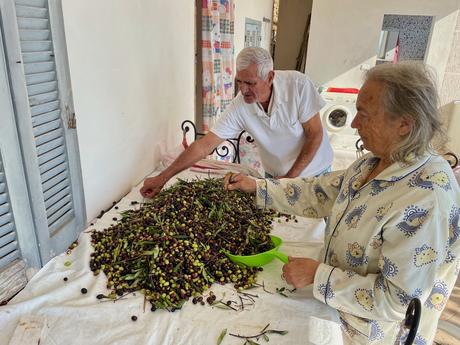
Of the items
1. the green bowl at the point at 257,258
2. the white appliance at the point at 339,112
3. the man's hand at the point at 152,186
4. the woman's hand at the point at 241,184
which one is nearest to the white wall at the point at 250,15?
the white appliance at the point at 339,112

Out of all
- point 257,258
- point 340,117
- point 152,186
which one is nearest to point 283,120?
point 152,186

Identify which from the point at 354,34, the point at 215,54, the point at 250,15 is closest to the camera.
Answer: the point at 215,54

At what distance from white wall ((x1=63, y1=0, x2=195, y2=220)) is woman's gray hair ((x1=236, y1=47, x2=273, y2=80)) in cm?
54

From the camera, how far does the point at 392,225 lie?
0.90m

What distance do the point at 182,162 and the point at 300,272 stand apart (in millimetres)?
978

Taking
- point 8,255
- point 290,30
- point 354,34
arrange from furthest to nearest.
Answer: point 290,30, point 354,34, point 8,255

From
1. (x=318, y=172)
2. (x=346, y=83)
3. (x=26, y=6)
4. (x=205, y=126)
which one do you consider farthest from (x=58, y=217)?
(x=346, y=83)

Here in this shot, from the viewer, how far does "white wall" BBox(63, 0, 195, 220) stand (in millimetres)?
1411

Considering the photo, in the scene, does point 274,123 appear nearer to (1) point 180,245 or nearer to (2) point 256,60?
(2) point 256,60

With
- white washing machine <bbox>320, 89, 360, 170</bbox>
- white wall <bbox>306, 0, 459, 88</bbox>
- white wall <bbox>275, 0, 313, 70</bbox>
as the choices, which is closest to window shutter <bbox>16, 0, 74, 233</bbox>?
→ white washing machine <bbox>320, 89, 360, 170</bbox>

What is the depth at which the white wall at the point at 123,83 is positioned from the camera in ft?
4.63

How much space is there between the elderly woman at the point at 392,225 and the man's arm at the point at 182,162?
89 cm

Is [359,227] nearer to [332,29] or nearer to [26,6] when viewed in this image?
[26,6]

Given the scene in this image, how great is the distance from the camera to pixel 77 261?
3.88ft
